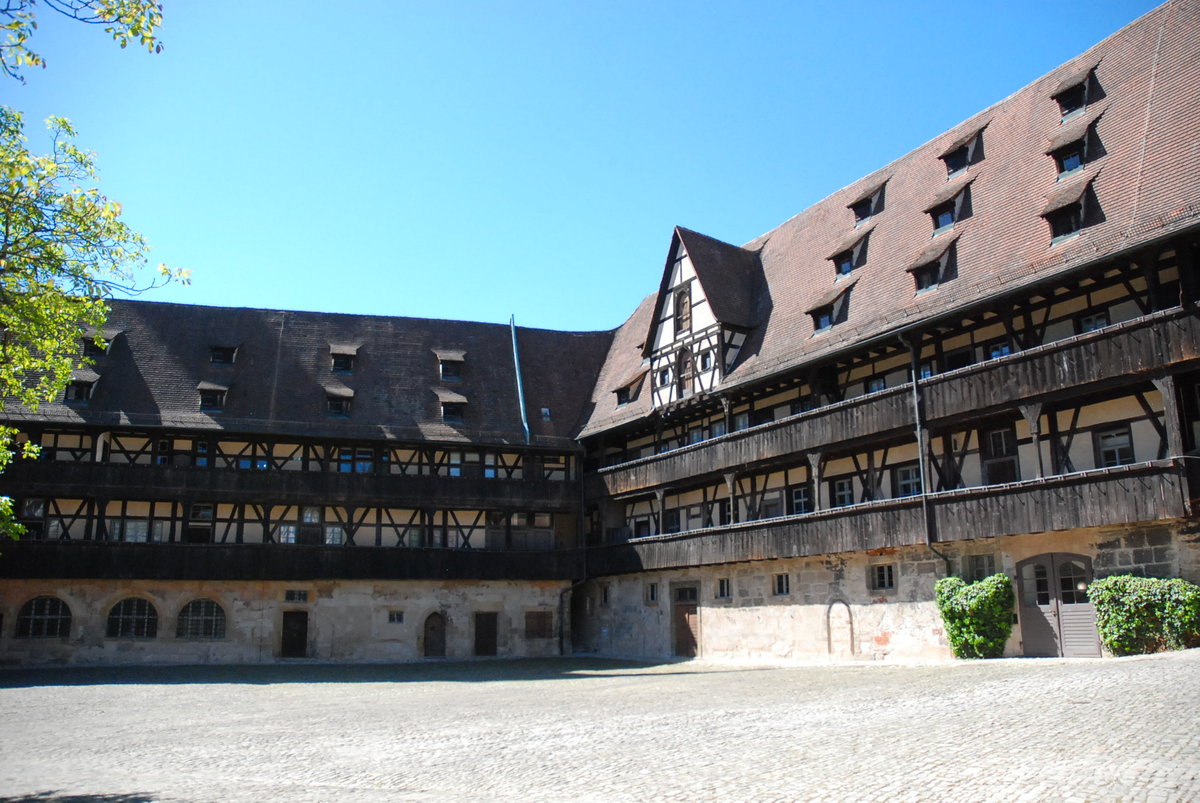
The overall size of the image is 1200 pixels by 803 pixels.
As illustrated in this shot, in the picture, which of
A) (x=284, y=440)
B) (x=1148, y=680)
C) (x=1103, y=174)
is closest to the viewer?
(x=1148, y=680)

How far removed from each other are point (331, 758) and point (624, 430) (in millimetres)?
24298

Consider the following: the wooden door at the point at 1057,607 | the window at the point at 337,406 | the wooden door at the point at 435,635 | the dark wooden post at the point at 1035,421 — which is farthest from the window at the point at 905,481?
the window at the point at 337,406

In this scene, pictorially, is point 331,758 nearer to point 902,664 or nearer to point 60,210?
point 60,210

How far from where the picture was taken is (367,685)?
25.4 metres

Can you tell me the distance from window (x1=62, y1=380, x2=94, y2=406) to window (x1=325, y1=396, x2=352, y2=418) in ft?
25.4

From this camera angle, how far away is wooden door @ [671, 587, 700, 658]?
32.0 meters

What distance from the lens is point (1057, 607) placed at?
20594 mm

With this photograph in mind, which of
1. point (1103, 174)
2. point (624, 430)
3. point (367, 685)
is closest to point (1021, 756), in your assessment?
point (1103, 174)

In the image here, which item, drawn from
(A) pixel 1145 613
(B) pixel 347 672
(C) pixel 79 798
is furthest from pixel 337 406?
(C) pixel 79 798

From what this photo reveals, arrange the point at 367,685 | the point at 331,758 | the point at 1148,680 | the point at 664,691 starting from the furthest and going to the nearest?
1. the point at 367,685
2. the point at 664,691
3. the point at 1148,680
4. the point at 331,758

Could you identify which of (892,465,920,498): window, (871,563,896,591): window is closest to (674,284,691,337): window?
(892,465,920,498): window

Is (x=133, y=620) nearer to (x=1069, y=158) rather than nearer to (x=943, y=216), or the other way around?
(x=943, y=216)

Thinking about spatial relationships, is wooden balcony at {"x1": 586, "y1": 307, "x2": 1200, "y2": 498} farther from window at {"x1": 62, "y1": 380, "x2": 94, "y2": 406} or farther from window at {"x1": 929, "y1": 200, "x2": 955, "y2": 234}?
window at {"x1": 62, "y1": 380, "x2": 94, "y2": 406}

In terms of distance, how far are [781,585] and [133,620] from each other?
68.5 feet
